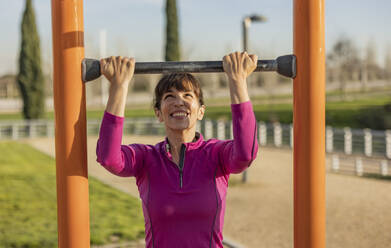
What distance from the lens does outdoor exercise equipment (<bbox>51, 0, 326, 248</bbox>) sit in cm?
173

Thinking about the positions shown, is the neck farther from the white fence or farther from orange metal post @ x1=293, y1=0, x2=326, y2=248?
the white fence

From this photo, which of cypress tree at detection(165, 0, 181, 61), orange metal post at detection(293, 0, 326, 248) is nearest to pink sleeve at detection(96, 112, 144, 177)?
orange metal post at detection(293, 0, 326, 248)

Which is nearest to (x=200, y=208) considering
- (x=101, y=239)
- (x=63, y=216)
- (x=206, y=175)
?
(x=206, y=175)

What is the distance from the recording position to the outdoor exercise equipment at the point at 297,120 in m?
1.73

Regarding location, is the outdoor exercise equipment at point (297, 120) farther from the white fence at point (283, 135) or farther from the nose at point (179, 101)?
the white fence at point (283, 135)

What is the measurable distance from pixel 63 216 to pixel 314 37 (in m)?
1.14

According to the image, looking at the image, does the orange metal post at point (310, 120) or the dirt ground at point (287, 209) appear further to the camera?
the dirt ground at point (287, 209)

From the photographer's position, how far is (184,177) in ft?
5.82

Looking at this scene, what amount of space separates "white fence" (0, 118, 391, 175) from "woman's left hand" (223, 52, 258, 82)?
9615 mm

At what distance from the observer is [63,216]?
1.75 meters

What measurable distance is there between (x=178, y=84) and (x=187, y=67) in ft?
0.37

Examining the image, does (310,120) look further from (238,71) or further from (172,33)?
(172,33)

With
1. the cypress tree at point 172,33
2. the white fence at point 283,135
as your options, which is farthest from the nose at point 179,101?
the cypress tree at point 172,33

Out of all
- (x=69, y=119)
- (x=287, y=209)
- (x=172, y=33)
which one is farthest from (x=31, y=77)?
(x=69, y=119)
